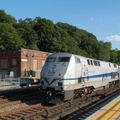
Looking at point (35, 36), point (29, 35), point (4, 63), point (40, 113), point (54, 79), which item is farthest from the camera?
point (35, 36)

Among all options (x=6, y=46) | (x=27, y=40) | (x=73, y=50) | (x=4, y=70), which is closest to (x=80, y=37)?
(x=73, y=50)

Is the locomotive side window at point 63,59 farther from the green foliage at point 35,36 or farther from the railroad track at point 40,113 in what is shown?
the green foliage at point 35,36

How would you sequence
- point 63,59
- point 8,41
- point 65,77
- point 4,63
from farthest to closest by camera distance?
point 8,41, point 4,63, point 63,59, point 65,77

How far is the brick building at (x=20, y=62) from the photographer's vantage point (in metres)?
30.2

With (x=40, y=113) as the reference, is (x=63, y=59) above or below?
above

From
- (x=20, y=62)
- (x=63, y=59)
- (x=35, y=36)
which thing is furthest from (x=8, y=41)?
(x=63, y=59)

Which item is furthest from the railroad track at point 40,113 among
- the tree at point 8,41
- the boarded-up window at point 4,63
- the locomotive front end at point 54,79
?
the tree at point 8,41

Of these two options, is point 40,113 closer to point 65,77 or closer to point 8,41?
point 65,77

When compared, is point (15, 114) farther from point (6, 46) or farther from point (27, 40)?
point (27, 40)

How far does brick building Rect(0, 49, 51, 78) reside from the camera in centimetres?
3017

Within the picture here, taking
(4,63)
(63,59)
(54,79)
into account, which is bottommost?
(54,79)

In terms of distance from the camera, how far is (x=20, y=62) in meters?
30.0

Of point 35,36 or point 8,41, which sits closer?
point 8,41

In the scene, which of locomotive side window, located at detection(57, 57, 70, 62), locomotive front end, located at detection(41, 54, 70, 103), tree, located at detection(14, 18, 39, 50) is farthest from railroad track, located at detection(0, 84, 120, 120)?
tree, located at detection(14, 18, 39, 50)
